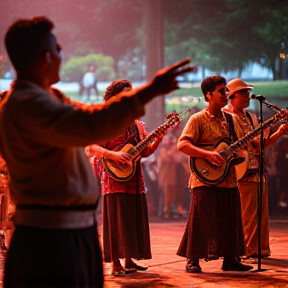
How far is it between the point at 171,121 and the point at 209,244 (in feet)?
4.37

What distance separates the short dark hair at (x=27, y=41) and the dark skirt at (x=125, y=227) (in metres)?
4.27

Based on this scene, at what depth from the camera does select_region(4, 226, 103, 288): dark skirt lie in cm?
364

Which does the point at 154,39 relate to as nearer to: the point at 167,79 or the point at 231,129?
the point at 231,129

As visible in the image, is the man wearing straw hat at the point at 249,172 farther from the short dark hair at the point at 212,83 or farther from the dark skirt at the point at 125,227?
the dark skirt at the point at 125,227

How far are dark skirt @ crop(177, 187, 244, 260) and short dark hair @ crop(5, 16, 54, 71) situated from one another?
14.7 ft

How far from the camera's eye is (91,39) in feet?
58.9

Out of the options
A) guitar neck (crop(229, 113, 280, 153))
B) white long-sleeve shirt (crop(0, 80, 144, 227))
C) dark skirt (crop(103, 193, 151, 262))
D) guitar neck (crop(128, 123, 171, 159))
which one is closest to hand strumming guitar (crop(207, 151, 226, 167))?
guitar neck (crop(229, 113, 280, 153))

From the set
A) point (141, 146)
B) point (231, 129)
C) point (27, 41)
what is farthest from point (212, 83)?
point (27, 41)

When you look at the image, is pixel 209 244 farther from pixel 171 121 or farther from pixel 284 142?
pixel 284 142

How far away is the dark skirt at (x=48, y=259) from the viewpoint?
3.64m

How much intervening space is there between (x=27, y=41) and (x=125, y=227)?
14.4ft

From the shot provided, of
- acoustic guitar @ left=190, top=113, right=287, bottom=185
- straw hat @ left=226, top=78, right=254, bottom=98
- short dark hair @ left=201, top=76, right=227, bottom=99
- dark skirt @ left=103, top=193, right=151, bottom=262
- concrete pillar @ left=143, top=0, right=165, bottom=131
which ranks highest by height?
concrete pillar @ left=143, top=0, right=165, bottom=131

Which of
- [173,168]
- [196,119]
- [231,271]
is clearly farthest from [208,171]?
[173,168]

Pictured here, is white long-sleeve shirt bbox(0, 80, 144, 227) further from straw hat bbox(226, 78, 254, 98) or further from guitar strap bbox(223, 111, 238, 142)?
straw hat bbox(226, 78, 254, 98)
